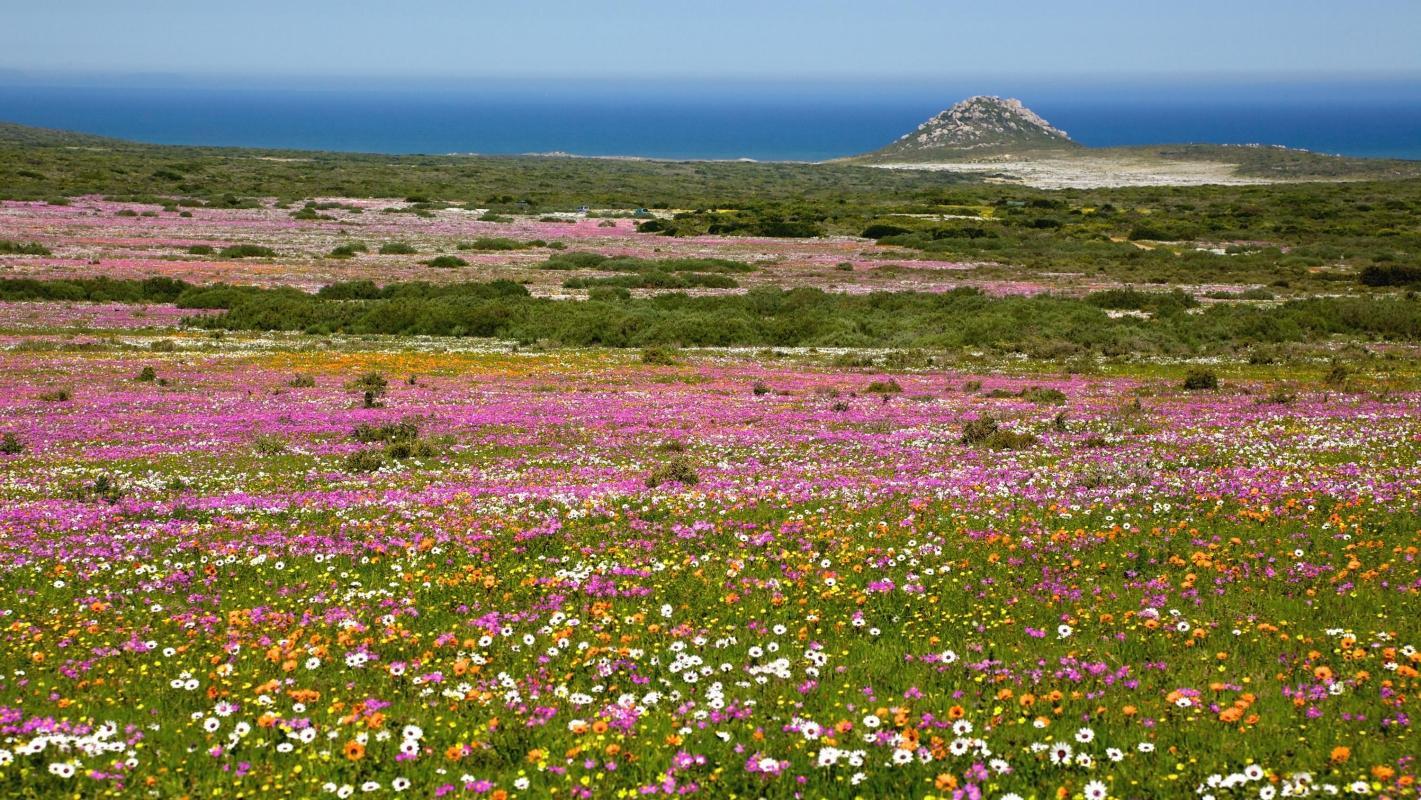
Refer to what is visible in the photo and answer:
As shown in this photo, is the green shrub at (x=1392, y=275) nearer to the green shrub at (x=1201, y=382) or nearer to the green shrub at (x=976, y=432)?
the green shrub at (x=1201, y=382)

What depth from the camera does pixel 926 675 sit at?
8578mm

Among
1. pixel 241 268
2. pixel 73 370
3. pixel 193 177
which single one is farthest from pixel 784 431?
pixel 193 177

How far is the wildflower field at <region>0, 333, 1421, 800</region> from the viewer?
692cm

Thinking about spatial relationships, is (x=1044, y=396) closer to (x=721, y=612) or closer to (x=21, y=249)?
(x=721, y=612)

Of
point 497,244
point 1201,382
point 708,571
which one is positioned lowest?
point 1201,382

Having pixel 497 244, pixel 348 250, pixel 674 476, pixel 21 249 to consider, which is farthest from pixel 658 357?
pixel 21 249

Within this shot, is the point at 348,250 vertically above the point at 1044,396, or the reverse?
the point at 348,250

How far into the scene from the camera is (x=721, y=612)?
34.3ft

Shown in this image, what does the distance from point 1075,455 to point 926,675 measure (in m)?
11.7

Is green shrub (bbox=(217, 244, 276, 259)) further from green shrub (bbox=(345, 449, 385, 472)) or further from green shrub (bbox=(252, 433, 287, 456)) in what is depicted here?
green shrub (bbox=(345, 449, 385, 472))

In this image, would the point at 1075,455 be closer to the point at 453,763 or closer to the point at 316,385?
the point at 453,763

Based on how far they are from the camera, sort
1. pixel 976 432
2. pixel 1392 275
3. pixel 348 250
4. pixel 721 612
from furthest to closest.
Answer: pixel 348 250 < pixel 1392 275 < pixel 976 432 < pixel 721 612

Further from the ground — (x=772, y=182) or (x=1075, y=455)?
(x=772, y=182)

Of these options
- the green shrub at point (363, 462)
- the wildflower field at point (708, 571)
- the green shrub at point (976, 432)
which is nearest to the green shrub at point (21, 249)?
the wildflower field at point (708, 571)
